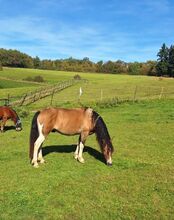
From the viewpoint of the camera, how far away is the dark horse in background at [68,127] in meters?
11.3

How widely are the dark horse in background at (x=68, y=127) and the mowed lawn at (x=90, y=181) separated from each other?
1.43ft

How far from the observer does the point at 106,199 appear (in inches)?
334

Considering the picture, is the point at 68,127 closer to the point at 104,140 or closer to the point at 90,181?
the point at 104,140

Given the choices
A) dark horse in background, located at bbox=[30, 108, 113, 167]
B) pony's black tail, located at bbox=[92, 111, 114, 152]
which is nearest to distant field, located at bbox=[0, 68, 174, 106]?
dark horse in background, located at bbox=[30, 108, 113, 167]

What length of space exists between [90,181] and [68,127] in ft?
8.23

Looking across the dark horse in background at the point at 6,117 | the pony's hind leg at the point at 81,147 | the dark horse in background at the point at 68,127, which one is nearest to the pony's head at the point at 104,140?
the dark horse in background at the point at 68,127

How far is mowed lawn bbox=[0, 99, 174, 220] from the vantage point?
7.87 metres

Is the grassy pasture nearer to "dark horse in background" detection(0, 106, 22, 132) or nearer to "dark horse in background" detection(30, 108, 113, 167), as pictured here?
"dark horse in background" detection(30, 108, 113, 167)

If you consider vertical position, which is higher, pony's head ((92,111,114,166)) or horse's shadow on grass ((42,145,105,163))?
pony's head ((92,111,114,166))

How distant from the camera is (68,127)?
38.3 ft

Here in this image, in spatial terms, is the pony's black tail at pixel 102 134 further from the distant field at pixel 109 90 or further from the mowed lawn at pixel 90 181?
the distant field at pixel 109 90

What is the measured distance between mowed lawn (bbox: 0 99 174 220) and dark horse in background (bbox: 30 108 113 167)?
0.44m

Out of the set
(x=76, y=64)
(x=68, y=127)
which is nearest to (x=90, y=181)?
(x=68, y=127)

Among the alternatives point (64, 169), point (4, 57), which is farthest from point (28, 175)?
point (4, 57)
